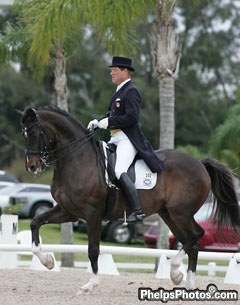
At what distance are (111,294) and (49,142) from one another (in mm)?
2114

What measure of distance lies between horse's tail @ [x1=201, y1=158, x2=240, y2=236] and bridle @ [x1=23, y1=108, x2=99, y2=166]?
194 centimetres

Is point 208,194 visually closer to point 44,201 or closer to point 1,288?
point 1,288

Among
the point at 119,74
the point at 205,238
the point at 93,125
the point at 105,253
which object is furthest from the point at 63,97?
the point at 93,125

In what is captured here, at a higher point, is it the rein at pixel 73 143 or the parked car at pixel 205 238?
the rein at pixel 73 143

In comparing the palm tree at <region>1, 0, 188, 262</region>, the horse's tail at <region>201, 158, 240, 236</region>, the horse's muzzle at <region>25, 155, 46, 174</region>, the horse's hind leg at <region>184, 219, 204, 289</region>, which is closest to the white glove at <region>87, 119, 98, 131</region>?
the horse's muzzle at <region>25, 155, 46, 174</region>

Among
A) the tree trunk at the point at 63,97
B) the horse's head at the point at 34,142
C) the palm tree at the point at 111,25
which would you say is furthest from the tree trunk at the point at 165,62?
the horse's head at the point at 34,142

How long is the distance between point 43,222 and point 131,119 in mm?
1747

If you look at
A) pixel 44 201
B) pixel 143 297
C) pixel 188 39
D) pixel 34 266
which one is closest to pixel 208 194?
pixel 143 297

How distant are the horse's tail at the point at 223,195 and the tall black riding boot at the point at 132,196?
1477 mm

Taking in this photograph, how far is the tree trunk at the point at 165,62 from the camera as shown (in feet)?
52.9

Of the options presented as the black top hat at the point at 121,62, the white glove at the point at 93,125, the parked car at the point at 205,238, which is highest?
the black top hat at the point at 121,62

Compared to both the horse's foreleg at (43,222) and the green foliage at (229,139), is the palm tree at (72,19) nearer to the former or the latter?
the horse's foreleg at (43,222)

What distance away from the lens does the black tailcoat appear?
10.3m

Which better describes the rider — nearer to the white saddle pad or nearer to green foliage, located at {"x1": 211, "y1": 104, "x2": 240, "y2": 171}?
the white saddle pad
